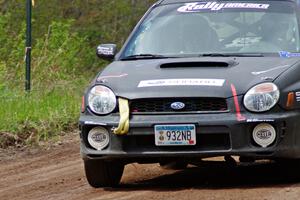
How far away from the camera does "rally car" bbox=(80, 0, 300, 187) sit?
787 cm

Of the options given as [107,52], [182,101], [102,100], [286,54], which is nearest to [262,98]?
[182,101]

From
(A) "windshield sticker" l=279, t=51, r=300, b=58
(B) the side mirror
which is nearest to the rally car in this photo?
(A) "windshield sticker" l=279, t=51, r=300, b=58

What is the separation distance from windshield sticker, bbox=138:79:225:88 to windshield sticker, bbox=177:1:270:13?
4.54 feet

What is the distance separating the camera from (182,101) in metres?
7.98

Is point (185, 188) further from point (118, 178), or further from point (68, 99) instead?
point (68, 99)

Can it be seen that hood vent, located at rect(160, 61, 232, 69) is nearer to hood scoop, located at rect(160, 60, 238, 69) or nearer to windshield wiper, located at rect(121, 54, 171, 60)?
hood scoop, located at rect(160, 60, 238, 69)

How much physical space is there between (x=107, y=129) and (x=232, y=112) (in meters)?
0.95

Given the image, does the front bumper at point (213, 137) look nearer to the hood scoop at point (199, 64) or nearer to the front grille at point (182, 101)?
the front grille at point (182, 101)

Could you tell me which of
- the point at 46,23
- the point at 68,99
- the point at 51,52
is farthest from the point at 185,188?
the point at 46,23

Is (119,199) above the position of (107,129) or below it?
below

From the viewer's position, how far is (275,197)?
7660 mm

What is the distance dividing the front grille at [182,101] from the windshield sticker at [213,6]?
154 cm

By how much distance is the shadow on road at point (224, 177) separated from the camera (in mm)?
8367

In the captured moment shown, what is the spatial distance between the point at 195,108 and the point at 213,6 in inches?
64.9
